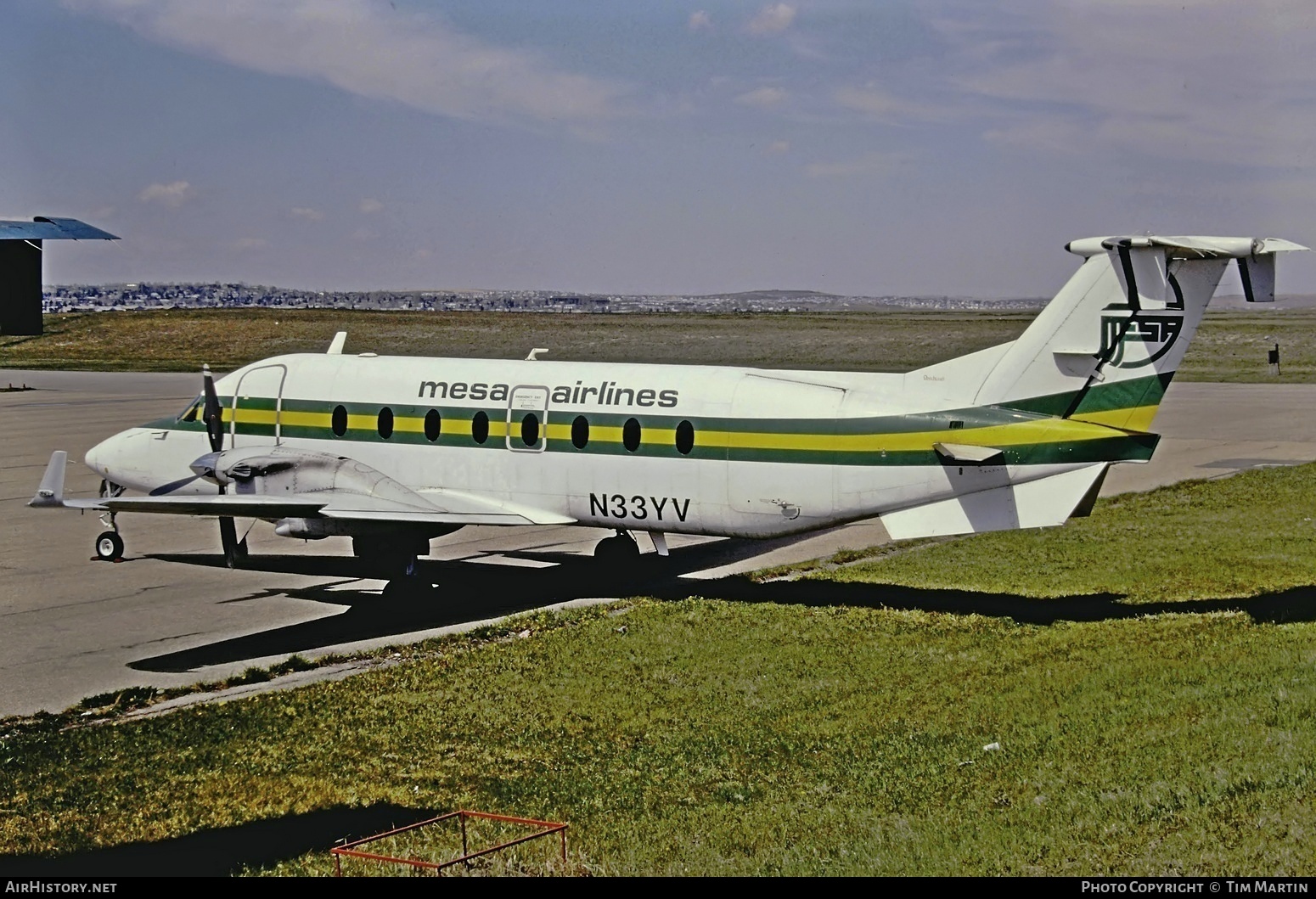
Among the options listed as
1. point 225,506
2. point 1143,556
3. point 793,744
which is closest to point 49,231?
point 793,744

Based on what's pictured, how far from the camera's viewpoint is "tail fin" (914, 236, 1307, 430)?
17.6 metres

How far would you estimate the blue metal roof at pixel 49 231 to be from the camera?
30.0ft

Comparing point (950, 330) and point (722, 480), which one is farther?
point (950, 330)

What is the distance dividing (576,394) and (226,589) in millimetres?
7028

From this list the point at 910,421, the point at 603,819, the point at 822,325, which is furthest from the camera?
the point at 822,325

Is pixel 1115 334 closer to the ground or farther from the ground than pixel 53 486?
farther from the ground

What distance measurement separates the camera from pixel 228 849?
10.9 metres

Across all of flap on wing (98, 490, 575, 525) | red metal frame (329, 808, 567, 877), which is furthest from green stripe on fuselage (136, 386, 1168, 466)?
red metal frame (329, 808, 567, 877)

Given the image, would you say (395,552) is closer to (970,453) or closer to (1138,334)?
(970,453)

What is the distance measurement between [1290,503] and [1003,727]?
2071cm

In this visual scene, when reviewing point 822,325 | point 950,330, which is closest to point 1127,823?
point 950,330

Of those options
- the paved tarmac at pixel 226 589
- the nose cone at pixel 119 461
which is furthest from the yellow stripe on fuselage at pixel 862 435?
the nose cone at pixel 119 461
